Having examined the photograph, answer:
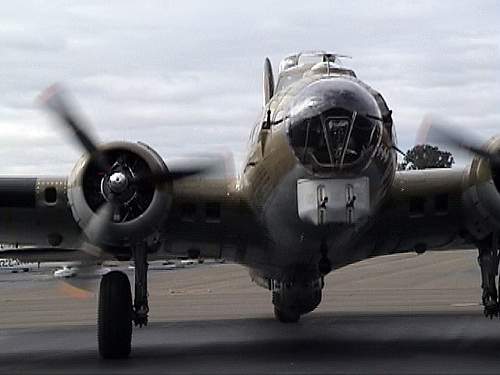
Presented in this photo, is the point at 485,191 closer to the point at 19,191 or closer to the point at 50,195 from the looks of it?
the point at 50,195

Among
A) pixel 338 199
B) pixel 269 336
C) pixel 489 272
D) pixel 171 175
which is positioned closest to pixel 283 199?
pixel 338 199

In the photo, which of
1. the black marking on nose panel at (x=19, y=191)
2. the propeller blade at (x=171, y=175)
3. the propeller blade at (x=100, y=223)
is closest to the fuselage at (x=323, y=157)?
the propeller blade at (x=171, y=175)

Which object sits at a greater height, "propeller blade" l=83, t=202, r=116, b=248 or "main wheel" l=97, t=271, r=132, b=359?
"propeller blade" l=83, t=202, r=116, b=248

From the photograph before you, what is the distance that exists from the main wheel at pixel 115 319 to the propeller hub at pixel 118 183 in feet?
4.76

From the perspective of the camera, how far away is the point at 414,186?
48.2 ft

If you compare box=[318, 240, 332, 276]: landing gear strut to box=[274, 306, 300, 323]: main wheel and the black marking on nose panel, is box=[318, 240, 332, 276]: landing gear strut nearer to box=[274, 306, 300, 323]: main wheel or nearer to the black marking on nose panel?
the black marking on nose panel

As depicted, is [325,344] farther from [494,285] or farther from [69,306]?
[69,306]

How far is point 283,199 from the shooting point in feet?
44.0

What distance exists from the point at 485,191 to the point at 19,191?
21.9 ft

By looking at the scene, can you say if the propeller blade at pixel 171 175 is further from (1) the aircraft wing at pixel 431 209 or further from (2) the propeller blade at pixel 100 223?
(1) the aircraft wing at pixel 431 209

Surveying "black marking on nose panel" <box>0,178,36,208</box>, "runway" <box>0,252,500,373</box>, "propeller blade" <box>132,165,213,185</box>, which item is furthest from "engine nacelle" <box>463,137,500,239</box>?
"black marking on nose panel" <box>0,178,36,208</box>

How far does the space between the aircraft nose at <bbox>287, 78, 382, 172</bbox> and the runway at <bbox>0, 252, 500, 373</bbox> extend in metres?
2.62

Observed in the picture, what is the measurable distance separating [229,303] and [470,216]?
1474 centimetres

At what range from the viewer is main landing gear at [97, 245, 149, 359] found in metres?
14.0
